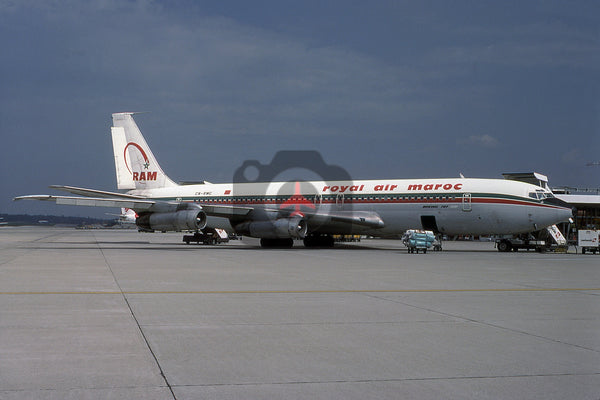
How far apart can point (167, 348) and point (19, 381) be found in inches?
75.5

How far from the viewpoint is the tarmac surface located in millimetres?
5863

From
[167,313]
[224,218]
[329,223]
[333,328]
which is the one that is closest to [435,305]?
[333,328]

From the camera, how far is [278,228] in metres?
34.8

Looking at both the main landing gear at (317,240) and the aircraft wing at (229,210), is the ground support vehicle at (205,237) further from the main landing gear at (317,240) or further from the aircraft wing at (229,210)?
the aircraft wing at (229,210)

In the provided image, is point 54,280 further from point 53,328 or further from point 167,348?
point 167,348

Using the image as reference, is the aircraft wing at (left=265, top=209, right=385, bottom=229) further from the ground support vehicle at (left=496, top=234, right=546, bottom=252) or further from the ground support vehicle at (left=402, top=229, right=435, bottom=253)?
the ground support vehicle at (left=496, top=234, right=546, bottom=252)

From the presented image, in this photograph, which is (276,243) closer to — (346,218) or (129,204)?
(346,218)

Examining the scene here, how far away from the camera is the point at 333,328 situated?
903cm

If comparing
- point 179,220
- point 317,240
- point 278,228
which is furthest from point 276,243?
point 179,220

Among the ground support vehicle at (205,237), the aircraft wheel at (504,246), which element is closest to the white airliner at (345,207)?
the ground support vehicle at (205,237)

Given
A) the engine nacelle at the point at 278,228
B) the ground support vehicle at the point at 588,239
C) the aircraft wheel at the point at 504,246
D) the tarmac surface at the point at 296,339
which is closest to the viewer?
the tarmac surface at the point at 296,339

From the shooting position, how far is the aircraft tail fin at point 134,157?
144ft

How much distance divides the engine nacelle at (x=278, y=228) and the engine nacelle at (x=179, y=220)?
279 centimetres

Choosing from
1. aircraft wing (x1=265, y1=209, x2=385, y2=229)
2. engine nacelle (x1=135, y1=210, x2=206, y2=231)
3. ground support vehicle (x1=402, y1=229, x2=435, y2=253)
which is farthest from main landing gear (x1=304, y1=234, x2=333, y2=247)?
ground support vehicle (x1=402, y1=229, x2=435, y2=253)
